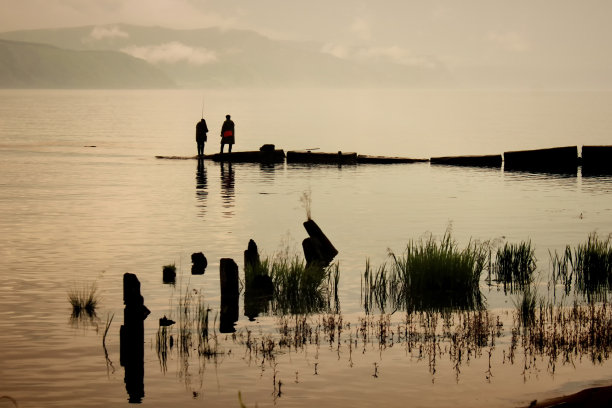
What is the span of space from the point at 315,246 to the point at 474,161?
3648 centimetres

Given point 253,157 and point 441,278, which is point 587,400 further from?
point 253,157

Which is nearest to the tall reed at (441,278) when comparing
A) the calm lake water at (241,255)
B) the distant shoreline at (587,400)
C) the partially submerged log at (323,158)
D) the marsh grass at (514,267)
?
the calm lake water at (241,255)

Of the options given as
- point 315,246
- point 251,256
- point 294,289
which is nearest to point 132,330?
point 294,289

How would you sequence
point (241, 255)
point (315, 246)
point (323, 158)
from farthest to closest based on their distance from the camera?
point (323, 158) < point (241, 255) < point (315, 246)

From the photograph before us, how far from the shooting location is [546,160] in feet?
181

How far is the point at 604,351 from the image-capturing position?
586 inches

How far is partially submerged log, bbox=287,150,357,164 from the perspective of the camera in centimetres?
5881

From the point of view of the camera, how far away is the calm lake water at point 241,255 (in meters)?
13.5

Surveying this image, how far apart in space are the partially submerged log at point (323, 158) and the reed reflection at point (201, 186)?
220 inches

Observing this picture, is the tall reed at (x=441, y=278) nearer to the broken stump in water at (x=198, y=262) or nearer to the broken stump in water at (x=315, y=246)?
the broken stump in water at (x=315, y=246)

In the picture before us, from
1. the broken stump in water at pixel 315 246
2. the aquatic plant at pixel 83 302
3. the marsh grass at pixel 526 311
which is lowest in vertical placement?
the aquatic plant at pixel 83 302

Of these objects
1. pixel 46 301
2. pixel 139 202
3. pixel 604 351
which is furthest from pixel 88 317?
pixel 139 202

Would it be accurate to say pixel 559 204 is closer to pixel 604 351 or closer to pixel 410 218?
pixel 410 218

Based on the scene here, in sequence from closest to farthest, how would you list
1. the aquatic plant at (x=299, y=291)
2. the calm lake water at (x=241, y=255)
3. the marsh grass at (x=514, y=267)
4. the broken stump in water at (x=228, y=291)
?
the calm lake water at (x=241, y=255) → the broken stump in water at (x=228, y=291) → the aquatic plant at (x=299, y=291) → the marsh grass at (x=514, y=267)
